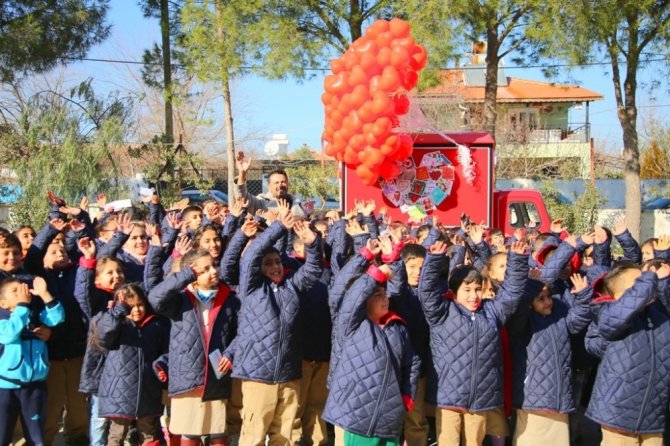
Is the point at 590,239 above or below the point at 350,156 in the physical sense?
below

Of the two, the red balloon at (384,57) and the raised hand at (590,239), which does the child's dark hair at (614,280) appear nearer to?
the raised hand at (590,239)

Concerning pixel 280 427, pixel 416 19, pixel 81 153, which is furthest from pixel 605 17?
pixel 280 427

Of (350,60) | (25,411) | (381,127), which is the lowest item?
(25,411)

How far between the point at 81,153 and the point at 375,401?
9.72 metres

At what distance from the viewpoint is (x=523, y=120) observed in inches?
1221

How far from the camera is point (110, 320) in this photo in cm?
454

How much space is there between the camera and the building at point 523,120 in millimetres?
24938

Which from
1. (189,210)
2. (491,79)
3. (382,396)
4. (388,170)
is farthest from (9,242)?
(491,79)

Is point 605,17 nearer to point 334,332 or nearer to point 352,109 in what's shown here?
point 352,109

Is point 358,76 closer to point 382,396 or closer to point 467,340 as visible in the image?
point 467,340

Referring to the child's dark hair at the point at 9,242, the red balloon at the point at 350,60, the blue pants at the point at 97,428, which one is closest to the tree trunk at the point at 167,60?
the red balloon at the point at 350,60

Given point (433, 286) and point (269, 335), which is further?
point (269, 335)

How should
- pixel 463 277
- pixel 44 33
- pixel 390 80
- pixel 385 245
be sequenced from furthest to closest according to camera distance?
1. pixel 44 33
2. pixel 390 80
3. pixel 463 277
4. pixel 385 245

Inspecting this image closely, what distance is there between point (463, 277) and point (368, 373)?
2.94 ft
